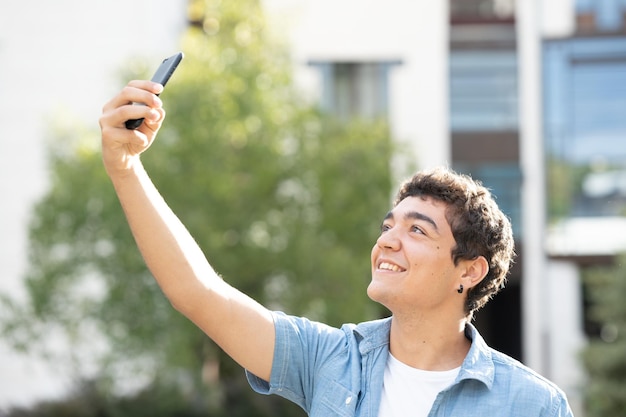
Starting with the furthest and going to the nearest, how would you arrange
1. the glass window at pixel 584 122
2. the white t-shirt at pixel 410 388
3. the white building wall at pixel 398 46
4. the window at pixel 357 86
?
the window at pixel 357 86
the white building wall at pixel 398 46
the glass window at pixel 584 122
the white t-shirt at pixel 410 388

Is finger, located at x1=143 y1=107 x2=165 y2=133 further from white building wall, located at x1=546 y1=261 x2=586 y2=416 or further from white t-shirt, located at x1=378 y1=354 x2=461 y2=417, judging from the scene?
white building wall, located at x1=546 y1=261 x2=586 y2=416

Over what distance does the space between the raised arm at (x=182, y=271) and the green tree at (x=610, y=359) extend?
12481 mm

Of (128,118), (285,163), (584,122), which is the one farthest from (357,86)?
(128,118)

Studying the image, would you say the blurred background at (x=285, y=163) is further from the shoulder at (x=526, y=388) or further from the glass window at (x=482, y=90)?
the shoulder at (x=526, y=388)

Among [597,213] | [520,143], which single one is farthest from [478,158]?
[597,213]

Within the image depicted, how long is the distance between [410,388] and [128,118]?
1.02 meters

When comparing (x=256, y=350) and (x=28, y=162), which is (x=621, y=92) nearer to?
(x=28, y=162)

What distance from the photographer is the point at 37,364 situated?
60.4 ft

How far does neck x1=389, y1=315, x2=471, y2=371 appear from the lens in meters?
3.07

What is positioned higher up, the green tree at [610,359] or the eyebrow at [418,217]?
the eyebrow at [418,217]

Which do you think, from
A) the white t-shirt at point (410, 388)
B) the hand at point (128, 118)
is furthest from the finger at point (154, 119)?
the white t-shirt at point (410, 388)

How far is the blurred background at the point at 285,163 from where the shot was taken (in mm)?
13984

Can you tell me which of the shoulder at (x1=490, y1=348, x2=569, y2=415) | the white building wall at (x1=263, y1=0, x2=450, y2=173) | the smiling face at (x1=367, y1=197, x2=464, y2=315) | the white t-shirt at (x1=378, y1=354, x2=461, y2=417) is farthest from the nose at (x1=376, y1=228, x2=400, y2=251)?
the white building wall at (x1=263, y1=0, x2=450, y2=173)

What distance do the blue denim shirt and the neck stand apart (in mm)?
46
